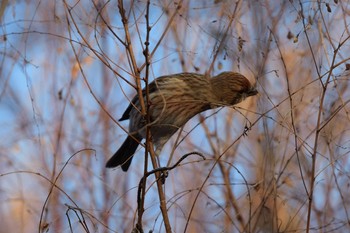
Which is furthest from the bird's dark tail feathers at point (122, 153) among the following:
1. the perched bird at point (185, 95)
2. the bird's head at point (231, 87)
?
the bird's head at point (231, 87)

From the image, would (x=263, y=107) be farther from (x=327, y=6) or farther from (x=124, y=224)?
(x=124, y=224)

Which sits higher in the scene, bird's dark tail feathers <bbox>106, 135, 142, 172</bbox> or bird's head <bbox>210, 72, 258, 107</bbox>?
bird's head <bbox>210, 72, 258, 107</bbox>

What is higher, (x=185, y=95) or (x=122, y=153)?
(x=185, y=95)

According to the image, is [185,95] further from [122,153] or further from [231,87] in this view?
[122,153]

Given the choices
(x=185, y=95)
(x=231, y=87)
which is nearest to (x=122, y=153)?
(x=185, y=95)

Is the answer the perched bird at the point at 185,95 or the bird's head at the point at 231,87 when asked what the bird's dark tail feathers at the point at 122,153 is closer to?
the perched bird at the point at 185,95

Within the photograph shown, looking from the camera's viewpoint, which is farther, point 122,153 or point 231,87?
point 122,153

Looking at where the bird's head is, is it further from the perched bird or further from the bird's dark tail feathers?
the bird's dark tail feathers

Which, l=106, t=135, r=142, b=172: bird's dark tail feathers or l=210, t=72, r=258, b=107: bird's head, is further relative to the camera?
l=106, t=135, r=142, b=172: bird's dark tail feathers

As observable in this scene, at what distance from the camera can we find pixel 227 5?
340 centimetres

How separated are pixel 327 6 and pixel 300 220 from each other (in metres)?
1.22

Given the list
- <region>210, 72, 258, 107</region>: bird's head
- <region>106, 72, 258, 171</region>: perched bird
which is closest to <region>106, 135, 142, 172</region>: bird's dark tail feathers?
<region>106, 72, 258, 171</region>: perched bird

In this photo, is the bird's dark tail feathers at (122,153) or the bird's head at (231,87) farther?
the bird's dark tail feathers at (122,153)

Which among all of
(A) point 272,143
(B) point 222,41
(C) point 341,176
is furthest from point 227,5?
(C) point 341,176
